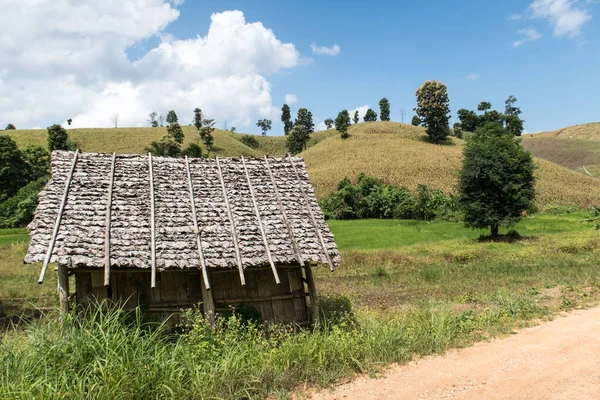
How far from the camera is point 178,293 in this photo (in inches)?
386

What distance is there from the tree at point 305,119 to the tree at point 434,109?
127 ft

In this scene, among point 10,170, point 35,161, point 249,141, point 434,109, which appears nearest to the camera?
point 10,170

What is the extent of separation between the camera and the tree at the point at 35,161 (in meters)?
59.0

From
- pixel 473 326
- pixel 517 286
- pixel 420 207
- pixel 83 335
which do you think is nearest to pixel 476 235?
pixel 420 207

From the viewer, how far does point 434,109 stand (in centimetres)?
8200

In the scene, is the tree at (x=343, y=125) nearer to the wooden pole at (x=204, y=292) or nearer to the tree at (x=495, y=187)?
the tree at (x=495, y=187)

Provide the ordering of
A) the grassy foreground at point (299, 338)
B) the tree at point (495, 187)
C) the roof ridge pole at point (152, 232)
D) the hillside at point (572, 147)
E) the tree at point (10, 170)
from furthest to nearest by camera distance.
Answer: the hillside at point (572, 147), the tree at point (10, 170), the tree at point (495, 187), the roof ridge pole at point (152, 232), the grassy foreground at point (299, 338)

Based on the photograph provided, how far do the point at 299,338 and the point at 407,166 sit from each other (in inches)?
2395

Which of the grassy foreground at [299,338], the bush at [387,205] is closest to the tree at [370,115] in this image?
the bush at [387,205]

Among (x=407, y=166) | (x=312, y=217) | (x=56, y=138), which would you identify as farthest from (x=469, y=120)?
(x=312, y=217)

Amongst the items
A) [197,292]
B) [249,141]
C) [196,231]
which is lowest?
[197,292]

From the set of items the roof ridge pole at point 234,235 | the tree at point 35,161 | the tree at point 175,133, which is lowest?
the roof ridge pole at point 234,235

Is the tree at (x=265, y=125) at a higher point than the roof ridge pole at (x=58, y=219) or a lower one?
higher

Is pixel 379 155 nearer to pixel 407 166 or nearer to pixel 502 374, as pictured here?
pixel 407 166
